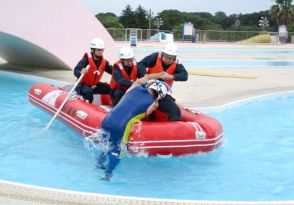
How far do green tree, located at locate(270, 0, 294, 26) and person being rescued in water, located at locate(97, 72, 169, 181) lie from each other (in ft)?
175

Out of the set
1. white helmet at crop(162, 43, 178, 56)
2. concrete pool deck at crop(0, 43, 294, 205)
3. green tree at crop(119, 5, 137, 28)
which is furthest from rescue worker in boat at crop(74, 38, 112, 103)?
green tree at crop(119, 5, 137, 28)

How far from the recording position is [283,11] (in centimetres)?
5631

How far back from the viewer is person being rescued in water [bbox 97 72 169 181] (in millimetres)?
5496

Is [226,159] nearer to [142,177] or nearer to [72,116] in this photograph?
[142,177]

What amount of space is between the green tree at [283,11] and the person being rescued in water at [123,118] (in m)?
53.4

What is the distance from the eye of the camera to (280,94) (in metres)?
10.9

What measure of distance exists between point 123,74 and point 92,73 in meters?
1.00

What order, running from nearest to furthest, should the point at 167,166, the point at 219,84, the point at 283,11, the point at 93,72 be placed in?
1. the point at 167,166
2. the point at 93,72
3. the point at 219,84
4. the point at 283,11

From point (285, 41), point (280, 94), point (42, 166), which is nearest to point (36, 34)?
point (280, 94)

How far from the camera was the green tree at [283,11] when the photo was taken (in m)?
55.9

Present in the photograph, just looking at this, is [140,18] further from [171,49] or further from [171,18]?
[171,49]

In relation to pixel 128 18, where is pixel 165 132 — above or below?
below

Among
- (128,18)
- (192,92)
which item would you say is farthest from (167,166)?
(128,18)

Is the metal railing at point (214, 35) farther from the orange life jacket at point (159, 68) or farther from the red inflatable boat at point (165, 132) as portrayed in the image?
the red inflatable boat at point (165, 132)
